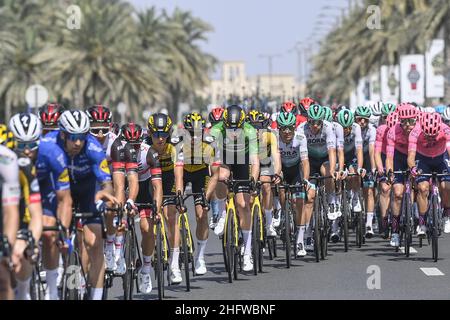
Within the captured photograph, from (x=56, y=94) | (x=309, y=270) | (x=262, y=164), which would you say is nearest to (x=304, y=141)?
(x=262, y=164)

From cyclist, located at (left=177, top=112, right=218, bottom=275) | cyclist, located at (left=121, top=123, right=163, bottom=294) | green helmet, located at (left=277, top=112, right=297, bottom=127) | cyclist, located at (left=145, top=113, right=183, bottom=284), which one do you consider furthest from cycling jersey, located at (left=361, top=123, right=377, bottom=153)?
cyclist, located at (left=121, top=123, right=163, bottom=294)

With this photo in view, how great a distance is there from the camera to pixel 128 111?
7131cm

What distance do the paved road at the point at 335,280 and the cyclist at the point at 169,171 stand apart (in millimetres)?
374

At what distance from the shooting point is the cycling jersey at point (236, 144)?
15.2 meters

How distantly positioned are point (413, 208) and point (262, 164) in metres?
2.12

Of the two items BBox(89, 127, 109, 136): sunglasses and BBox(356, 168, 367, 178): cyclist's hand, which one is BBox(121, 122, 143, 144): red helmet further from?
BBox(356, 168, 367, 178): cyclist's hand

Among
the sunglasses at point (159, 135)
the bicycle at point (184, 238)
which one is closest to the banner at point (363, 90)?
the bicycle at point (184, 238)

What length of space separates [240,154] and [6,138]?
652 centimetres

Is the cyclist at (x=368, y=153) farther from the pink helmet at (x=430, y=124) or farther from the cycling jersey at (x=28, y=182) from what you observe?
the cycling jersey at (x=28, y=182)

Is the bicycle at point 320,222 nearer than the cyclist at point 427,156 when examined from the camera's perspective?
No

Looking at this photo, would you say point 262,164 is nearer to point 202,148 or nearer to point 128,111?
point 202,148

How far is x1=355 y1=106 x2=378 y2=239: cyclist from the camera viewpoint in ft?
64.1

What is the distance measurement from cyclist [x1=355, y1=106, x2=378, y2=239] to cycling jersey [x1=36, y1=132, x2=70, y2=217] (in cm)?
943

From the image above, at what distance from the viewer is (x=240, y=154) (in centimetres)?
1556
